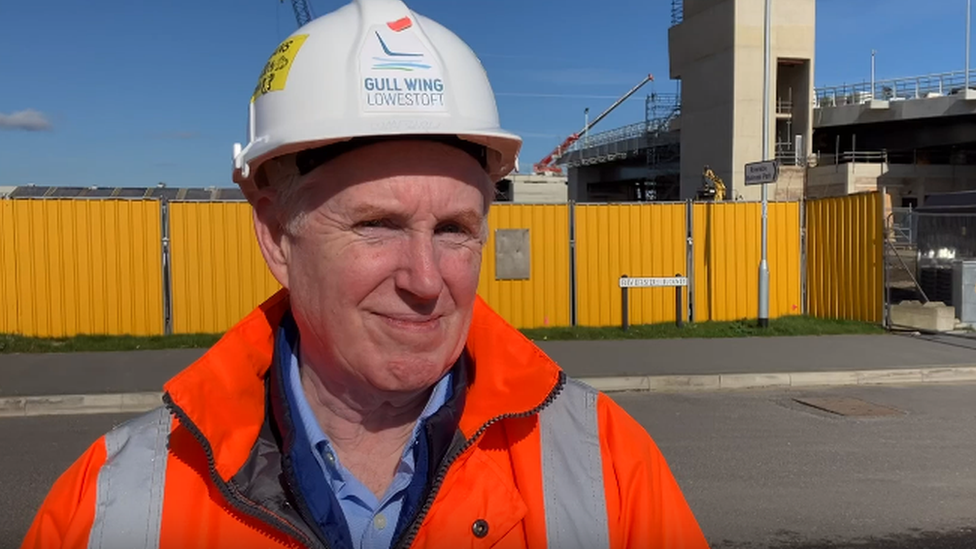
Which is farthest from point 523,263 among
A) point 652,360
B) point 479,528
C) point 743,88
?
point 743,88

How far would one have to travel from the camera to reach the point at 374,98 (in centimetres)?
150

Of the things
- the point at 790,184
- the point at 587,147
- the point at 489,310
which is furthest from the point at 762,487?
the point at 587,147

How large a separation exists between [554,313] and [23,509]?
9.82m

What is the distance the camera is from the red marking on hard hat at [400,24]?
61.3 inches

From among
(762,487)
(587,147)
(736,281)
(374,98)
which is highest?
(587,147)

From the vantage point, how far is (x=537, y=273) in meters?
13.9

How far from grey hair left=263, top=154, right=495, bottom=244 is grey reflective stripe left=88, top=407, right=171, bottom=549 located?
509 millimetres

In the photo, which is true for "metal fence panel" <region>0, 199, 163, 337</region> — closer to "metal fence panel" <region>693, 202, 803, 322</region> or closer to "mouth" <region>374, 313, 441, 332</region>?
"metal fence panel" <region>693, 202, 803, 322</region>

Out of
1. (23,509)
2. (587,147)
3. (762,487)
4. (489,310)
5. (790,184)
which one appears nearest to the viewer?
(489,310)

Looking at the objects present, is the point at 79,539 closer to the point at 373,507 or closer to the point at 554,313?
the point at 373,507

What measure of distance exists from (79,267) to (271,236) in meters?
12.3

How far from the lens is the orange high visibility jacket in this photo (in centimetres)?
151

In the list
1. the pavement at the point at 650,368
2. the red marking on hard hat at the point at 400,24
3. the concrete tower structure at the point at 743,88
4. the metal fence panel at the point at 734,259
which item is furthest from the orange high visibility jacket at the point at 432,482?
the concrete tower structure at the point at 743,88

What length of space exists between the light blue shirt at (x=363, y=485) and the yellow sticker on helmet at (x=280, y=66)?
26.3 inches
